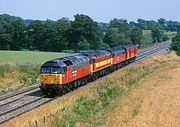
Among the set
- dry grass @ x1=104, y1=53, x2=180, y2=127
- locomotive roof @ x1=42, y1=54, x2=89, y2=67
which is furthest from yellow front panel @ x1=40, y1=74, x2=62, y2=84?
dry grass @ x1=104, y1=53, x2=180, y2=127

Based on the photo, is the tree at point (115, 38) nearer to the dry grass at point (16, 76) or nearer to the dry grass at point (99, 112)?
the dry grass at point (16, 76)

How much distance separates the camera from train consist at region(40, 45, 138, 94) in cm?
3700

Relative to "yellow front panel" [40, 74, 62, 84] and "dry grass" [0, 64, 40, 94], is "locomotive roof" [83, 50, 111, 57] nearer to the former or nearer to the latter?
"dry grass" [0, 64, 40, 94]

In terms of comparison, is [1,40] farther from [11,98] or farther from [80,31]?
[11,98]

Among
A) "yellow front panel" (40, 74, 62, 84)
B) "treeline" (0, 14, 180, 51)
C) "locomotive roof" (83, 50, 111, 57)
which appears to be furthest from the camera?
"treeline" (0, 14, 180, 51)

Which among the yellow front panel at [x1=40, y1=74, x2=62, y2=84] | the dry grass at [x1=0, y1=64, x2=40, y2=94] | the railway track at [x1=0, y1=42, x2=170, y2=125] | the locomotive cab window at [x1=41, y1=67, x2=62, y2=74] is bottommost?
the railway track at [x1=0, y1=42, x2=170, y2=125]

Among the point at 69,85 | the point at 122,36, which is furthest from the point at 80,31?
the point at 69,85

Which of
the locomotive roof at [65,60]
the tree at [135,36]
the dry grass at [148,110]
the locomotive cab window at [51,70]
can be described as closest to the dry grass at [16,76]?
the locomotive cab window at [51,70]

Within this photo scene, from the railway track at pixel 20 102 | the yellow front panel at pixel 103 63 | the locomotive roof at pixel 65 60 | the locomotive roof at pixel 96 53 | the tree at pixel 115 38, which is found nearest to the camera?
the railway track at pixel 20 102

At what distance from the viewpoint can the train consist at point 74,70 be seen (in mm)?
37000

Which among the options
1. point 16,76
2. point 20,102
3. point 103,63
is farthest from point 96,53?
point 20,102

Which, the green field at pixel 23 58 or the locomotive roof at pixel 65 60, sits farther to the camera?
the green field at pixel 23 58

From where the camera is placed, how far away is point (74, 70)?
131ft

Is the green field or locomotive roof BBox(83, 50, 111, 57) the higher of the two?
locomotive roof BBox(83, 50, 111, 57)
